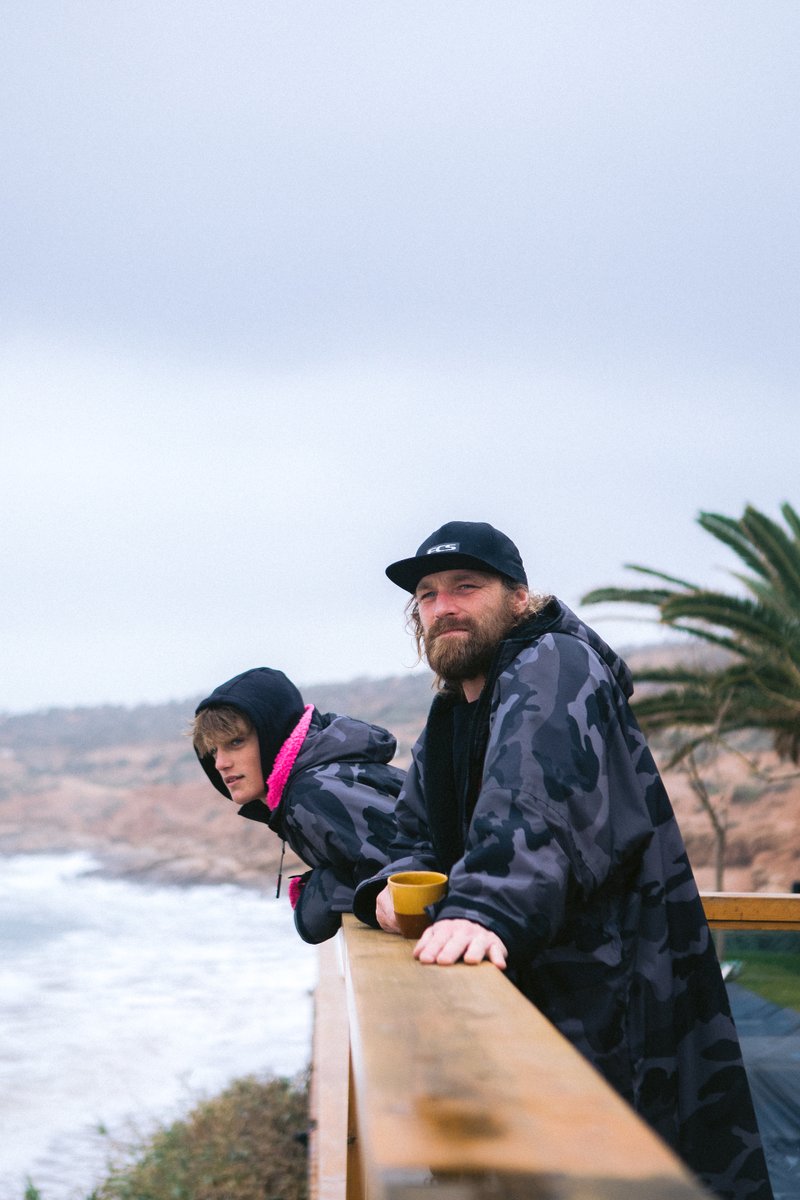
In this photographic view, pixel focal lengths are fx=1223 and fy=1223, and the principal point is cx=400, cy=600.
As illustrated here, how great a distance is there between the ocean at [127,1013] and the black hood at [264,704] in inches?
317

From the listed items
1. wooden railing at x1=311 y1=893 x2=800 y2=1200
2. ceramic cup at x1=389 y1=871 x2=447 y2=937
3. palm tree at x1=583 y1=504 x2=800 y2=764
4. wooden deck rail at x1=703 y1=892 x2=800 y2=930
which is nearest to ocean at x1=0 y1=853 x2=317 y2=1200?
palm tree at x1=583 y1=504 x2=800 y2=764

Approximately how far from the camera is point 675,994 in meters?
1.98

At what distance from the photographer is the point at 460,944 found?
165cm

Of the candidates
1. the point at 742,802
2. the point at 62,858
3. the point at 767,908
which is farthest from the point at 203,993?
the point at 62,858

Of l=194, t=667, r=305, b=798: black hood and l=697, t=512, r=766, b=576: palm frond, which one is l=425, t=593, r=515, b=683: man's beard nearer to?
l=194, t=667, r=305, b=798: black hood

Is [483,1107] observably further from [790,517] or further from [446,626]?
[790,517]

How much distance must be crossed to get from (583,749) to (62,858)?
72.8 m

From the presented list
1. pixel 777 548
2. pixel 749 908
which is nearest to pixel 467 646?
pixel 749 908

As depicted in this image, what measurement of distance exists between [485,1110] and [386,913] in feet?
4.10

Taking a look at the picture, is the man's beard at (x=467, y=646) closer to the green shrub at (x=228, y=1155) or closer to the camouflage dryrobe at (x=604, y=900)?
the camouflage dryrobe at (x=604, y=900)

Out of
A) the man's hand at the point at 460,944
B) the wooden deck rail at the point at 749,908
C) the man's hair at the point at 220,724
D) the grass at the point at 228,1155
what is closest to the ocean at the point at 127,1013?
the grass at the point at 228,1155

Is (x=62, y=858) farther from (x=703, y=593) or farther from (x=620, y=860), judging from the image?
(x=620, y=860)

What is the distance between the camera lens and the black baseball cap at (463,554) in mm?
2467

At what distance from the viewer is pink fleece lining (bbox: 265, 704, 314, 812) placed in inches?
128
